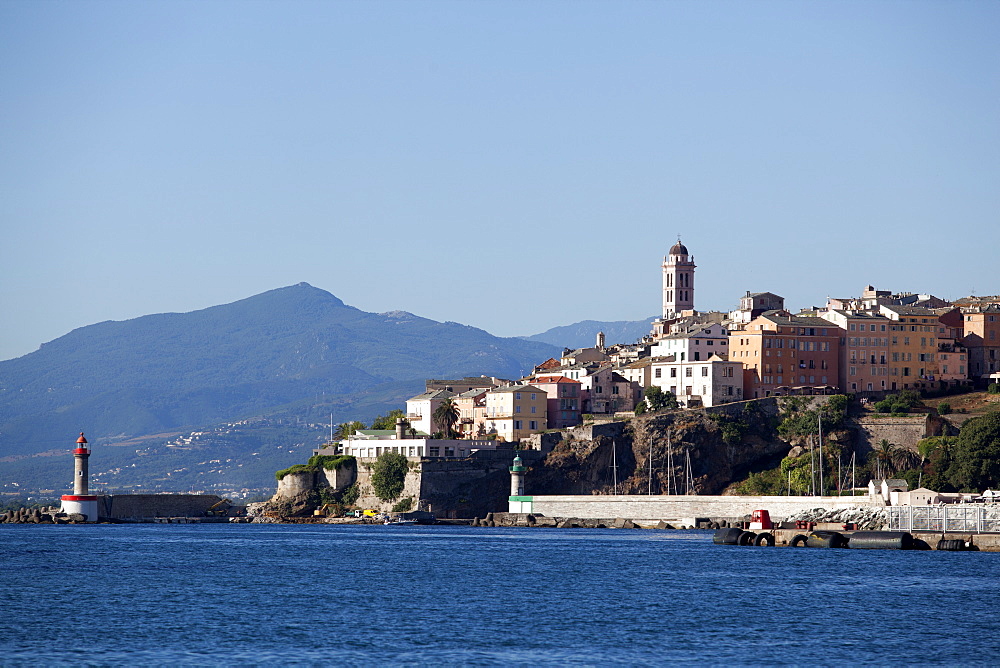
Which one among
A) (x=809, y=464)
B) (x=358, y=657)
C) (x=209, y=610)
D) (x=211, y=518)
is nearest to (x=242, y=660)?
(x=358, y=657)

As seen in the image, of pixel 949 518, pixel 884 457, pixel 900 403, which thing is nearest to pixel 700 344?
pixel 900 403

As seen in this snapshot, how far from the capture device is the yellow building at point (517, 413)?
128 metres

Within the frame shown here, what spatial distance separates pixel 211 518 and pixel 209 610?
3683 inches

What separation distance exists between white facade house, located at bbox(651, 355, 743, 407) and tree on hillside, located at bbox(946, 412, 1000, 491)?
68.5 feet

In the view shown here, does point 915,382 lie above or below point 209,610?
above

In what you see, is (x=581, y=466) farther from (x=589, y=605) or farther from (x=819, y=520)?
(x=589, y=605)

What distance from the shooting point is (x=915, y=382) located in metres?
125

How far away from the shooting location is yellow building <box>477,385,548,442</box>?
12800cm

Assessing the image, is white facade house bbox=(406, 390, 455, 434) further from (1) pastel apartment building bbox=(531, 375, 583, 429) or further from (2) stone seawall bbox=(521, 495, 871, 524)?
(2) stone seawall bbox=(521, 495, 871, 524)

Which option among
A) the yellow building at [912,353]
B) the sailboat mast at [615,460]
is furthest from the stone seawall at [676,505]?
the yellow building at [912,353]

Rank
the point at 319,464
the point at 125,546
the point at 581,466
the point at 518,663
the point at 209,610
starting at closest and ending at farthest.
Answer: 1. the point at 518,663
2. the point at 209,610
3. the point at 125,546
4. the point at 581,466
5. the point at 319,464

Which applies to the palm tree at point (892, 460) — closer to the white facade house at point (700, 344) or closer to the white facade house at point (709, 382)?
the white facade house at point (709, 382)

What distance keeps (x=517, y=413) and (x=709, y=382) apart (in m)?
16.0

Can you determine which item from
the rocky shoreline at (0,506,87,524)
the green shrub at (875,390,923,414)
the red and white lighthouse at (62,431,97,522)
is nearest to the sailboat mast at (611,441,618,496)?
the green shrub at (875,390,923,414)
